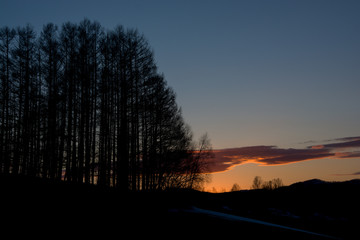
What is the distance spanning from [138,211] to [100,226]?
34.1 inches

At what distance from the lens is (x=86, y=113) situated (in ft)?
61.1

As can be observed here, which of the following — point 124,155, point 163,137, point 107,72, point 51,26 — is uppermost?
point 51,26

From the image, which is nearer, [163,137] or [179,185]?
[163,137]

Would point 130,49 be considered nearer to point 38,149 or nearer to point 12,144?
point 38,149

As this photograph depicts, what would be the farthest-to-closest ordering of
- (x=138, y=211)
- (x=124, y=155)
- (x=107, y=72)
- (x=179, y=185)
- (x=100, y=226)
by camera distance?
(x=179, y=185), (x=107, y=72), (x=124, y=155), (x=138, y=211), (x=100, y=226)

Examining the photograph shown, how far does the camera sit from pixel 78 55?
19.9m

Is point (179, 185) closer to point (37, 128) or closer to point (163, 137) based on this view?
point (163, 137)

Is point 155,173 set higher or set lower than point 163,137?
lower

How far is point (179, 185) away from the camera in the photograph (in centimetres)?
2584

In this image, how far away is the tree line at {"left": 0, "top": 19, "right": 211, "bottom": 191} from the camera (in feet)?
61.6

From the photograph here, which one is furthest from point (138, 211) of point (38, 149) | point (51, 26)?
point (51, 26)

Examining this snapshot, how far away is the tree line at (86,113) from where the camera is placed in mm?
18781

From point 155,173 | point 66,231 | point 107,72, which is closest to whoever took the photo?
point 66,231

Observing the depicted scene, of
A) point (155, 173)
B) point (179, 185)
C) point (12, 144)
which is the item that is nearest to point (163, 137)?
point (155, 173)
